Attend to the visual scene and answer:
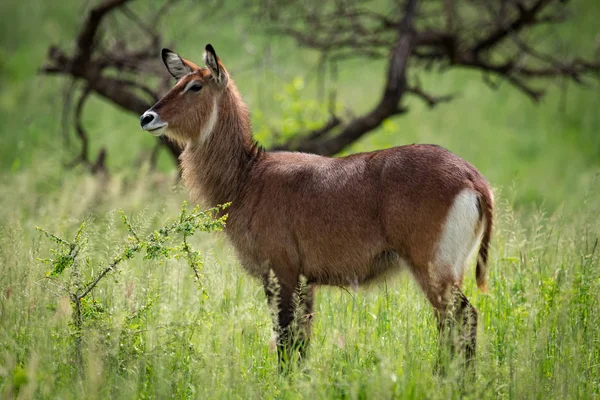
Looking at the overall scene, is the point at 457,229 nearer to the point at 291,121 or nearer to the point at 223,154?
the point at 223,154

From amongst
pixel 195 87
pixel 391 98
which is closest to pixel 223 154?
pixel 195 87

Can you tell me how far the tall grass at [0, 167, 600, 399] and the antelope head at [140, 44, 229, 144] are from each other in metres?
0.89

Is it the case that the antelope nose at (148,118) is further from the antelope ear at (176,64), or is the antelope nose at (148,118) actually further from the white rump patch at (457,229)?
the white rump patch at (457,229)

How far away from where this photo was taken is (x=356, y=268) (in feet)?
15.9

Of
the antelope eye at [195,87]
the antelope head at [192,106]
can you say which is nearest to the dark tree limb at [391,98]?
the antelope head at [192,106]

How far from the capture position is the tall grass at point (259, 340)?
13.0 ft

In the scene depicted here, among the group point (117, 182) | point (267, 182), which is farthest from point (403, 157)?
point (117, 182)

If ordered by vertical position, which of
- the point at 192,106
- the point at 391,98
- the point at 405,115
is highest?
the point at 192,106

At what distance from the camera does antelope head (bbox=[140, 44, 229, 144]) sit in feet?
17.4

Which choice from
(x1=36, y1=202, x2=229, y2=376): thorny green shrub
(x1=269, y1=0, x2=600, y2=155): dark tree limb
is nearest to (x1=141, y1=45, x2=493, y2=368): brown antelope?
(x1=36, y1=202, x2=229, y2=376): thorny green shrub

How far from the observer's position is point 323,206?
4.94 metres

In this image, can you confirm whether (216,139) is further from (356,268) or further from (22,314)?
(22,314)

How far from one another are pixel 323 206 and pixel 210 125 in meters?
1.16

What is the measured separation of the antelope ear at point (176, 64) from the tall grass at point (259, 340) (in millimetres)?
1452
